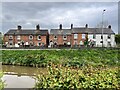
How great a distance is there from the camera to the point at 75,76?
496 centimetres

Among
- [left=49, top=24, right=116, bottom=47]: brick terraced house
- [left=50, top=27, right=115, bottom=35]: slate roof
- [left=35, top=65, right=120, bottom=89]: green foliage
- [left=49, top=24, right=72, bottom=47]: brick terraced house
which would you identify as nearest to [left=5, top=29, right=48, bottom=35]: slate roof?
[left=49, top=24, right=72, bottom=47]: brick terraced house

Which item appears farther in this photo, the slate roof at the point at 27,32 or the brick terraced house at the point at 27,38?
the slate roof at the point at 27,32

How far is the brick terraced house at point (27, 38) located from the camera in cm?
5403

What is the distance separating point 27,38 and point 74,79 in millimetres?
50408

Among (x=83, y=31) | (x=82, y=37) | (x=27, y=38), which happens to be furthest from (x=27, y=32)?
(x=83, y=31)

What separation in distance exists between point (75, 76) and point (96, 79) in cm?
51

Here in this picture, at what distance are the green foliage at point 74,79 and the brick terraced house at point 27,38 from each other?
1926 inches

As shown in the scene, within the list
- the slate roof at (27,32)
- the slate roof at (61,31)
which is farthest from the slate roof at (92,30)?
the slate roof at (27,32)

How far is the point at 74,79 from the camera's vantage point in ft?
16.1

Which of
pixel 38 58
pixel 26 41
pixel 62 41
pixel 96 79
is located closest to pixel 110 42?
pixel 62 41

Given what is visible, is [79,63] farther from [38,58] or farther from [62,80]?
[62,80]

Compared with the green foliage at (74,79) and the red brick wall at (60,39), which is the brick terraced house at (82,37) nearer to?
the red brick wall at (60,39)

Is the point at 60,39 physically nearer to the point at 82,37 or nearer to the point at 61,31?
the point at 61,31

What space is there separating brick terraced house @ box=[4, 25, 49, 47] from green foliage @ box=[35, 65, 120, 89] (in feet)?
Result: 161
